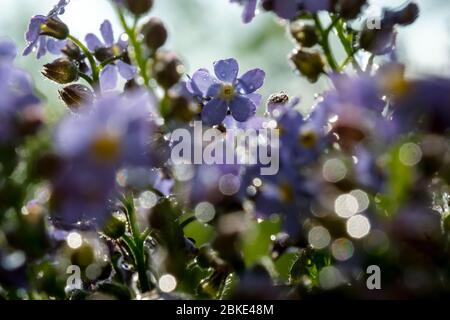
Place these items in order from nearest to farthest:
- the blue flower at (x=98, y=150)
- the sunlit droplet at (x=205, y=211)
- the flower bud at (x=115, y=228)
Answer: the blue flower at (x=98, y=150) → the sunlit droplet at (x=205, y=211) → the flower bud at (x=115, y=228)

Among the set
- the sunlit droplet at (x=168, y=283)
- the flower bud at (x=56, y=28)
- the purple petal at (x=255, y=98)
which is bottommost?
the sunlit droplet at (x=168, y=283)

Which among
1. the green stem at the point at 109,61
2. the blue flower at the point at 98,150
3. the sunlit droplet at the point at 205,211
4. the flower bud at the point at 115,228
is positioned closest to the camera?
the blue flower at the point at 98,150

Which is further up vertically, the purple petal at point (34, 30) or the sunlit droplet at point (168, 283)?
the purple petal at point (34, 30)

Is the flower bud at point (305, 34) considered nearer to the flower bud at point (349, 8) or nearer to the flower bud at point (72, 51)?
the flower bud at point (349, 8)

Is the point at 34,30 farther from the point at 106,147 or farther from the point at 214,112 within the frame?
the point at 106,147

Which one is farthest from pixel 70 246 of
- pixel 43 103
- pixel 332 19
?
pixel 332 19

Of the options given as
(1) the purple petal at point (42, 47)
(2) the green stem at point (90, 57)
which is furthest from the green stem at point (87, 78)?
(1) the purple petal at point (42, 47)

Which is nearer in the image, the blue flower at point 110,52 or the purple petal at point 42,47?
the blue flower at point 110,52
